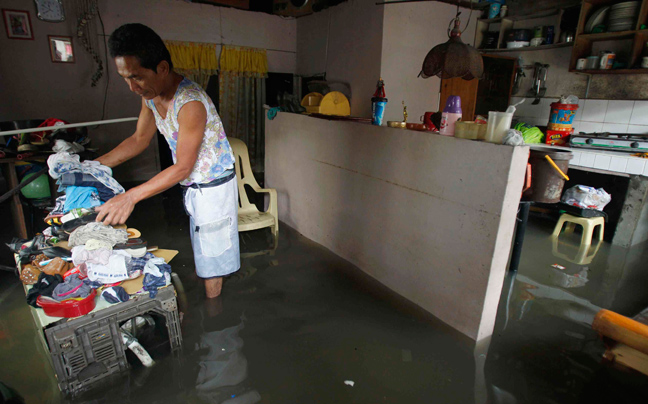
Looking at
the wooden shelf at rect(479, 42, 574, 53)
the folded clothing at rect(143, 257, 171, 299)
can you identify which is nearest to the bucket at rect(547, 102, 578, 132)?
the wooden shelf at rect(479, 42, 574, 53)

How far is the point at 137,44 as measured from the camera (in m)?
1.79

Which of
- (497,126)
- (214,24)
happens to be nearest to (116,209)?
(497,126)

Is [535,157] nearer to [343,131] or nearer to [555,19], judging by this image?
[343,131]

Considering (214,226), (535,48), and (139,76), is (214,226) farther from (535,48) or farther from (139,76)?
(535,48)

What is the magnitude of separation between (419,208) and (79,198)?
2145 millimetres

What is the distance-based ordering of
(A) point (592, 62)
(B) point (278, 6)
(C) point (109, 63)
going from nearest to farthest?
(A) point (592, 62) → (C) point (109, 63) → (B) point (278, 6)

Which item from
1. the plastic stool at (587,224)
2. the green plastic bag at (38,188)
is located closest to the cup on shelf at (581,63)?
the plastic stool at (587,224)

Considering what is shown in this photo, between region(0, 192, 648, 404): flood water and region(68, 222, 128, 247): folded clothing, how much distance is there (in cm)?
70

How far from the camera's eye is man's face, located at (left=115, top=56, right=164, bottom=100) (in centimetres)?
180

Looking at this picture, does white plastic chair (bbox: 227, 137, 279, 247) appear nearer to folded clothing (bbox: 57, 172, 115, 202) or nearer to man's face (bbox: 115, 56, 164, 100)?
folded clothing (bbox: 57, 172, 115, 202)

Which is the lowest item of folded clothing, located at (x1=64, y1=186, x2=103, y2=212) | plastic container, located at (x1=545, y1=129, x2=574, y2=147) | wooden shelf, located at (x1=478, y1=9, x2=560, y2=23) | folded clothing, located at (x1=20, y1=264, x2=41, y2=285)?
folded clothing, located at (x1=20, y1=264, x2=41, y2=285)

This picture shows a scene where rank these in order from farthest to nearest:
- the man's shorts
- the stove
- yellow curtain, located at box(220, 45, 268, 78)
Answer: yellow curtain, located at box(220, 45, 268, 78)
the stove
the man's shorts

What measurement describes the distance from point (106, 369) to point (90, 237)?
2.24 ft

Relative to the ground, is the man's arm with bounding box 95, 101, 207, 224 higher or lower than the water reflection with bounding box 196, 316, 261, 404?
higher
